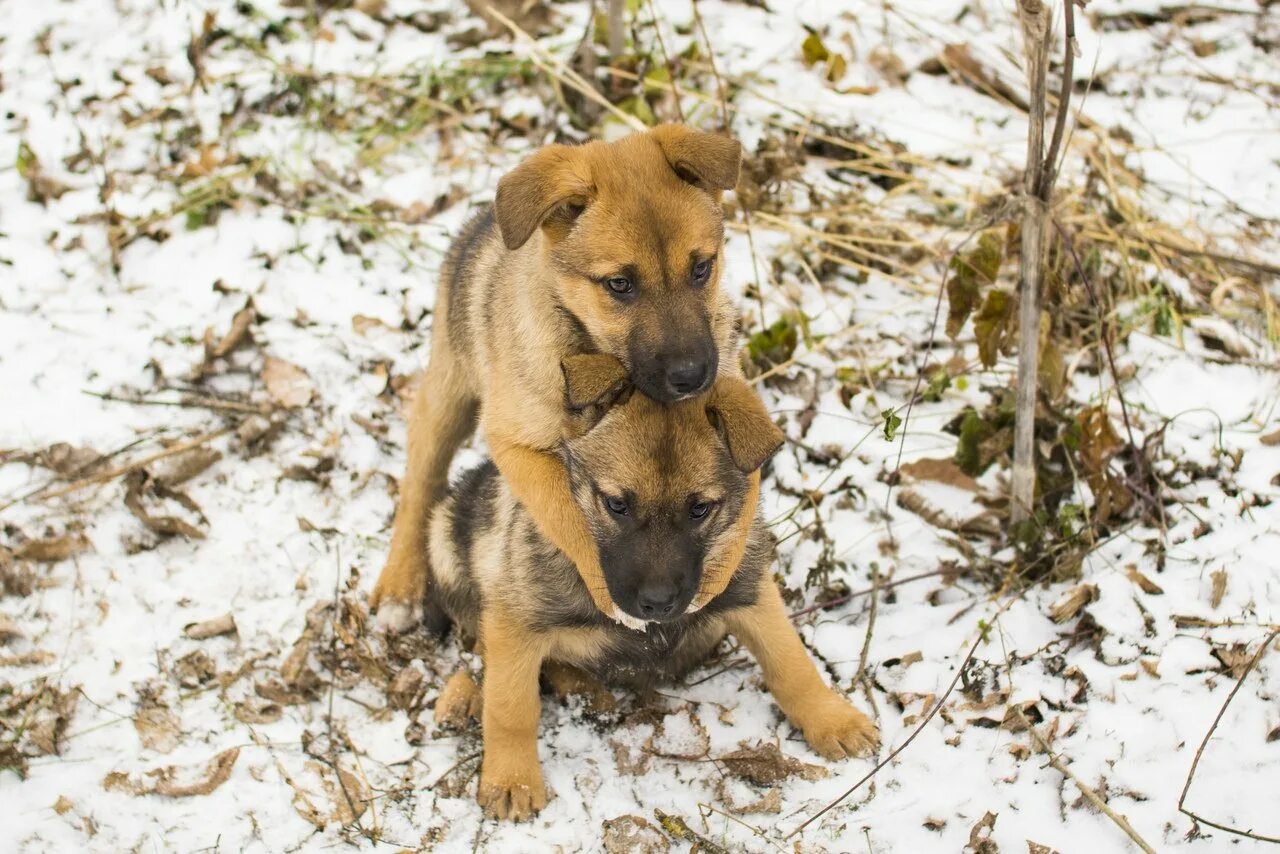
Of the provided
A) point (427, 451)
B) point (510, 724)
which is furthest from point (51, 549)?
point (510, 724)

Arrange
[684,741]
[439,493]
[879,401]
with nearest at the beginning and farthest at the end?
[684,741] → [439,493] → [879,401]

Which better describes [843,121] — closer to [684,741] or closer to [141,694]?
[684,741]

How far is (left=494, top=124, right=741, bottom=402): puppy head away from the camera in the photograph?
3645 millimetres

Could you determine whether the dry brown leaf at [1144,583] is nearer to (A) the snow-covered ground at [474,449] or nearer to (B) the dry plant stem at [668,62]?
(A) the snow-covered ground at [474,449]

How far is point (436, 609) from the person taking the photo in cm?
442

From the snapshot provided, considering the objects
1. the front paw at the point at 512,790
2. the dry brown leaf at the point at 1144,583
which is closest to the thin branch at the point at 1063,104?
the dry brown leaf at the point at 1144,583

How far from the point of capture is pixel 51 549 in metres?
4.50

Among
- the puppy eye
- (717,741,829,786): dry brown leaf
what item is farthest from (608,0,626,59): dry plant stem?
(717,741,829,786): dry brown leaf

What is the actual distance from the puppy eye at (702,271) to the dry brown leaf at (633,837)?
171 centimetres

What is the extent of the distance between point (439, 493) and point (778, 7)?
155 inches

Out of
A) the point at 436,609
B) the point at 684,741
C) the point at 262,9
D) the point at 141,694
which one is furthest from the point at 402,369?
the point at 262,9

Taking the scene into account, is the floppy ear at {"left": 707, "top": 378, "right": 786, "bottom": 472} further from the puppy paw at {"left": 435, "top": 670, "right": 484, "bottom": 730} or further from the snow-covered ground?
the puppy paw at {"left": 435, "top": 670, "right": 484, "bottom": 730}

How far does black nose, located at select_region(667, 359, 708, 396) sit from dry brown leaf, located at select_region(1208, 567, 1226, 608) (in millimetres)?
1944

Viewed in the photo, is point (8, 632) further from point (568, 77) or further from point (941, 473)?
point (568, 77)
